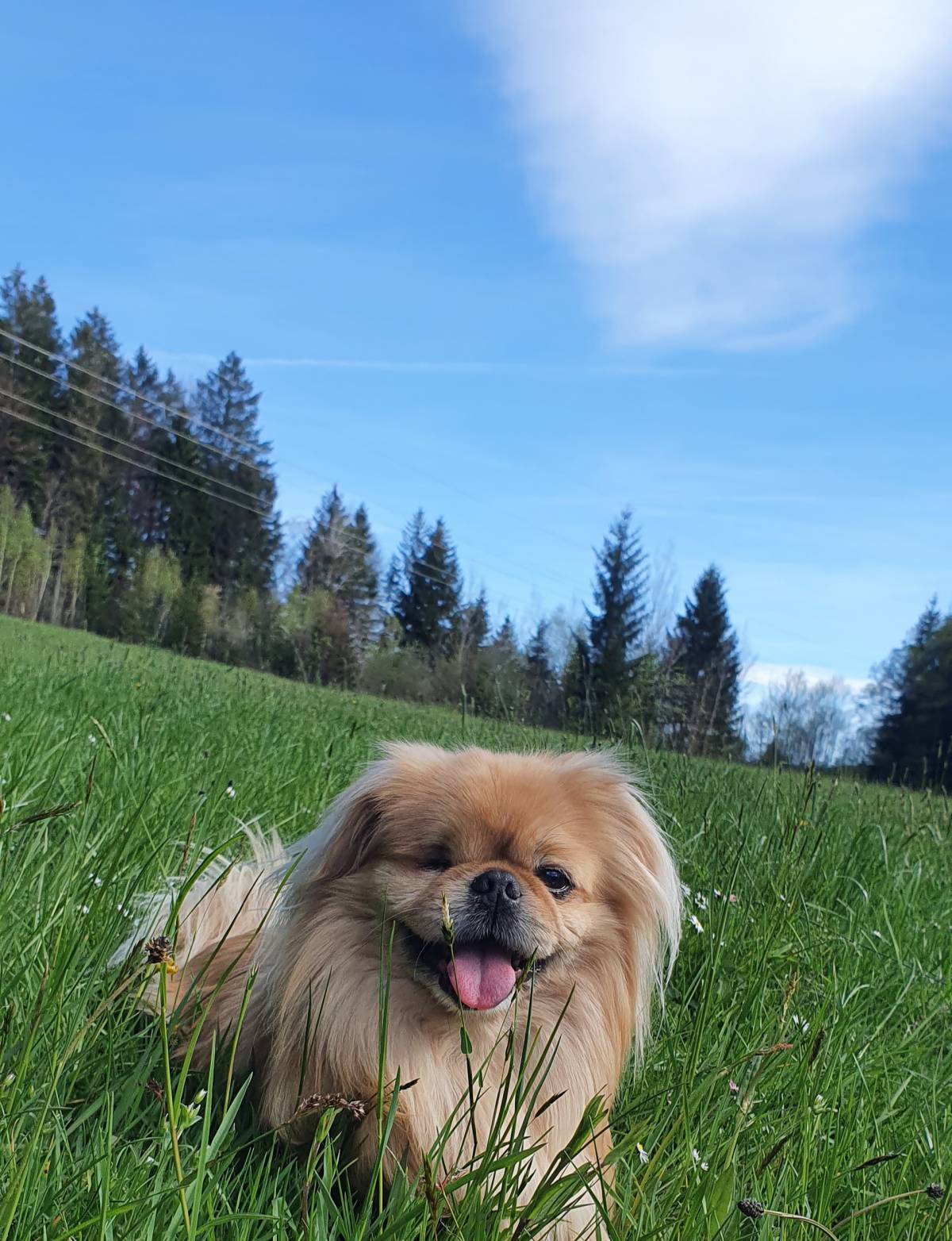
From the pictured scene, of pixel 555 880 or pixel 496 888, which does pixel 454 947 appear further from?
pixel 555 880

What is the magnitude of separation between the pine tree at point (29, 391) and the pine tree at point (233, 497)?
314 inches

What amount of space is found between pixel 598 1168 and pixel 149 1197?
626 mm

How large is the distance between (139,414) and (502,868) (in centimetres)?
6149

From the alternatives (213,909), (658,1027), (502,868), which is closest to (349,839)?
(502,868)

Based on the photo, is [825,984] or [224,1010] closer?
[224,1010]

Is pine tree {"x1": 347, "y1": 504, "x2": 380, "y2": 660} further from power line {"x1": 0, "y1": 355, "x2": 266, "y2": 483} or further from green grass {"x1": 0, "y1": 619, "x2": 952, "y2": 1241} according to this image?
green grass {"x1": 0, "y1": 619, "x2": 952, "y2": 1241}

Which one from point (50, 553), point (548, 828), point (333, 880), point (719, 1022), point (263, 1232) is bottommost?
point (263, 1232)

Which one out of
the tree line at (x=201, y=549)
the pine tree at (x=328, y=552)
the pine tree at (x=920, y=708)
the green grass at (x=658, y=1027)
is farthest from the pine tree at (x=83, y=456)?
the green grass at (x=658, y=1027)

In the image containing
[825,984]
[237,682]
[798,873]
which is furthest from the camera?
[237,682]

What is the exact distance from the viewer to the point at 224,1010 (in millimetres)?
2135

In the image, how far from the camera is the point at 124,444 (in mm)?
55031

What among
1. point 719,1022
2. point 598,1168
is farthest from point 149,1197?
point 719,1022

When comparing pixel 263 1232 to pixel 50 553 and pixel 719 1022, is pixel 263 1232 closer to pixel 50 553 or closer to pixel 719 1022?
pixel 719 1022

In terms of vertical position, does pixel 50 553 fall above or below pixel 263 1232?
above
